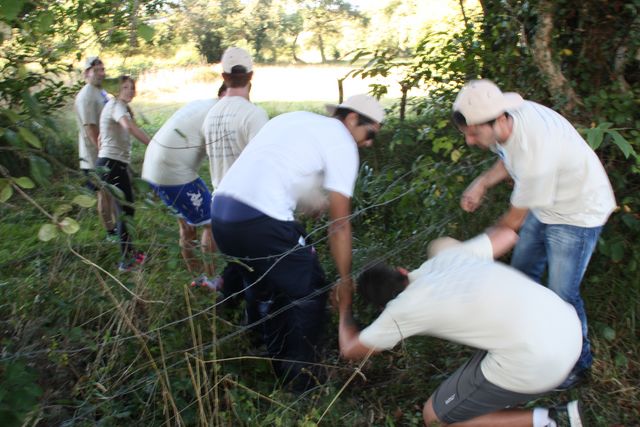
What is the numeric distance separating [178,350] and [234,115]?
1.55m

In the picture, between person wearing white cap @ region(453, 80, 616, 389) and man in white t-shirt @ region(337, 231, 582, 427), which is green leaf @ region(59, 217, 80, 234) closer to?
man in white t-shirt @ region(337, 231, 582, 427)

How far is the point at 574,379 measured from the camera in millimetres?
2990

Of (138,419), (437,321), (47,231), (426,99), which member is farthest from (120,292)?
(426,99)

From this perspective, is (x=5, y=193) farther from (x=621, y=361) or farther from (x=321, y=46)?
(x=321, y=46)

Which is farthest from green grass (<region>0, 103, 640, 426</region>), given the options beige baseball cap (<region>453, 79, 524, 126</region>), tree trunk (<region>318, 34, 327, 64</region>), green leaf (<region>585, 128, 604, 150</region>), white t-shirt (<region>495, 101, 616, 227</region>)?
tree trunk (<region>318, 34, 327, 64</region>)

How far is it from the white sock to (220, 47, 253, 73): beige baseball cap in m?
2.58

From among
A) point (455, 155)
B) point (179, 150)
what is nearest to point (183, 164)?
point (179, 150)

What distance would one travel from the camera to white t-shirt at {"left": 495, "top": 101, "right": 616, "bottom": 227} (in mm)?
2639

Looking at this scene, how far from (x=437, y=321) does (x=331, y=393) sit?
0.76 m

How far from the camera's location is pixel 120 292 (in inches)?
112

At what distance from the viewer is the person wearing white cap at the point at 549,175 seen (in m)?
2.64

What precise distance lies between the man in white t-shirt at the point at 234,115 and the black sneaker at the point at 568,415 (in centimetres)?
228

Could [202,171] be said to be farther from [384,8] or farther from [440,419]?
[384,8]

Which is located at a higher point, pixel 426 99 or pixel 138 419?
pixel 426 99
